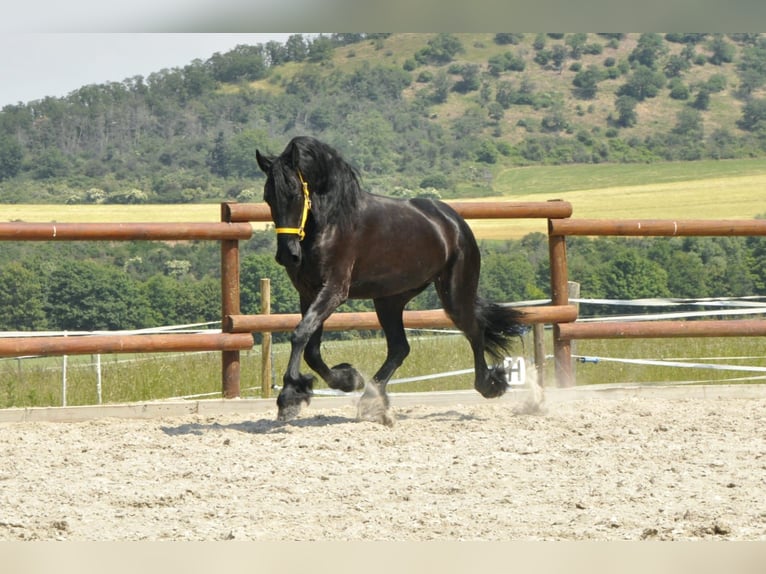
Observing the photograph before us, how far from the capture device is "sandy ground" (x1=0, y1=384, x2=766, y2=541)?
10.6 feet

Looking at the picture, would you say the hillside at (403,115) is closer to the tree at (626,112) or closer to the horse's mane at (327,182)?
the tree at (626,112)

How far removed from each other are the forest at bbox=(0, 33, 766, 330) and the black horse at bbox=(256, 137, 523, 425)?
14884mm

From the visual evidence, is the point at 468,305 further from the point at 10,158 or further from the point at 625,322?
the point at 10,158

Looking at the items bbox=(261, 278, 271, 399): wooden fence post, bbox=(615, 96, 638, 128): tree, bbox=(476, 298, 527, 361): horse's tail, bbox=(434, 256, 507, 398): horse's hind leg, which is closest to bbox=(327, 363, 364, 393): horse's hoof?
bbox=(434, 256, 507, 398): horse's hind leg

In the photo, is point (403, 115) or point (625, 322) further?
point (403, 115)

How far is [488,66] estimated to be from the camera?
65.7 m

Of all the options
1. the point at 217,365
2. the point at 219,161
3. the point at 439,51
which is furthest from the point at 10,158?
the point at 217,365

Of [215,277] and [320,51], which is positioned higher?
[320,51]

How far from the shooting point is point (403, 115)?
5969 centimetres

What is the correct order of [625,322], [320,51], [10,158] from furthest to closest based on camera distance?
[320,51], [10,158], [625,322]

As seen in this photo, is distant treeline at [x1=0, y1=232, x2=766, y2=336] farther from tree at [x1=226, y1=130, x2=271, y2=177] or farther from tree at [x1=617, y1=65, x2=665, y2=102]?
tree at [x1=617, y1=65, x2=665, y2=102]

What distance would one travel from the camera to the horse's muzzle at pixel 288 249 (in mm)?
4984

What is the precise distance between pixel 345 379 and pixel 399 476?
1.57 metres

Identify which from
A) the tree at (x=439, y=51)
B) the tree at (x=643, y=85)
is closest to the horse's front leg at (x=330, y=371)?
the tree at (x=643, y=85)
